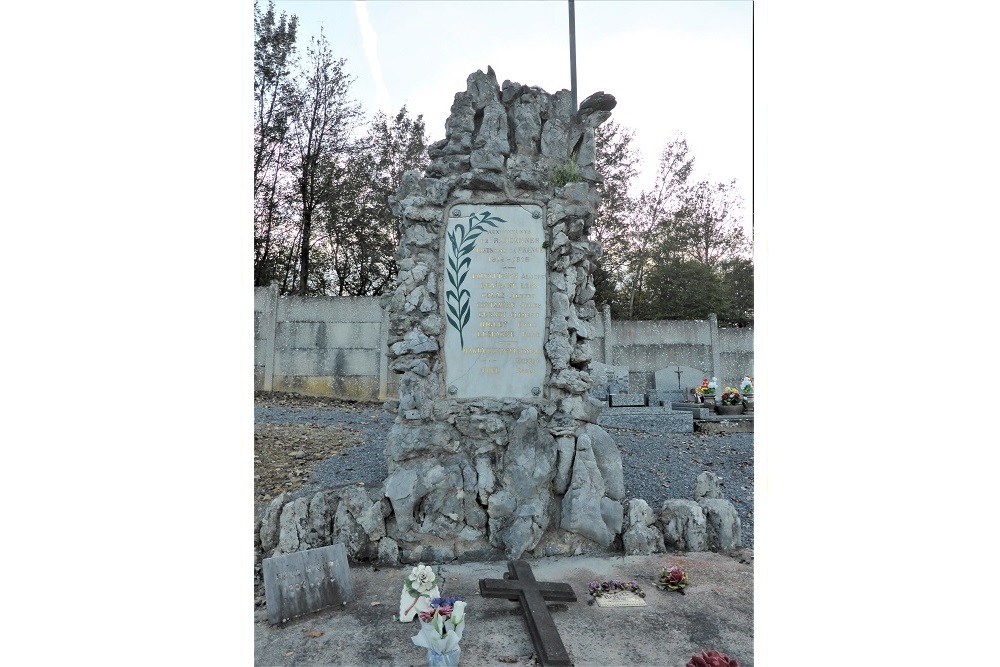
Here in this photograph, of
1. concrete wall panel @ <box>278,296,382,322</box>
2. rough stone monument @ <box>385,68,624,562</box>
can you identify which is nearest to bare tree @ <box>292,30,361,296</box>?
concrete wall panel @ <box>278,296,382,322</box>

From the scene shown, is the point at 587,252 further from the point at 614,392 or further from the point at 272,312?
the point at 272,312

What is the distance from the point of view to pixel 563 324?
13.3 ft

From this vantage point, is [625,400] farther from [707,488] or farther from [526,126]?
[526,126]

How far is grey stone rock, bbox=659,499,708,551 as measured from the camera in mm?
3863

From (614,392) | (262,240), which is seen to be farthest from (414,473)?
(262,240)

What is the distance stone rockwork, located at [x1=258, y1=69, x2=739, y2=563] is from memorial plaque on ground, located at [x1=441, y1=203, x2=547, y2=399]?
3 centimetres

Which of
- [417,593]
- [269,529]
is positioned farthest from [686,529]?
[269,529]

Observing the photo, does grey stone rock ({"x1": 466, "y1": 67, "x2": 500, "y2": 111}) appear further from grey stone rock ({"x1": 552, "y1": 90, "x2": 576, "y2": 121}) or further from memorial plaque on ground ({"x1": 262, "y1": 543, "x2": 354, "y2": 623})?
memorial plaque on ground ({"x1": 262, "y1": 543, "x2": 354, "y2": 623})

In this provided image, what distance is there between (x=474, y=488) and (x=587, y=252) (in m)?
2.04

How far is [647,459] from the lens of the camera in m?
7.19

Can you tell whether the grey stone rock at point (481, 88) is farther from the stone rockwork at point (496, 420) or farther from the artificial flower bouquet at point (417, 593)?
the artificial flower bouquet at point (417, 593)
